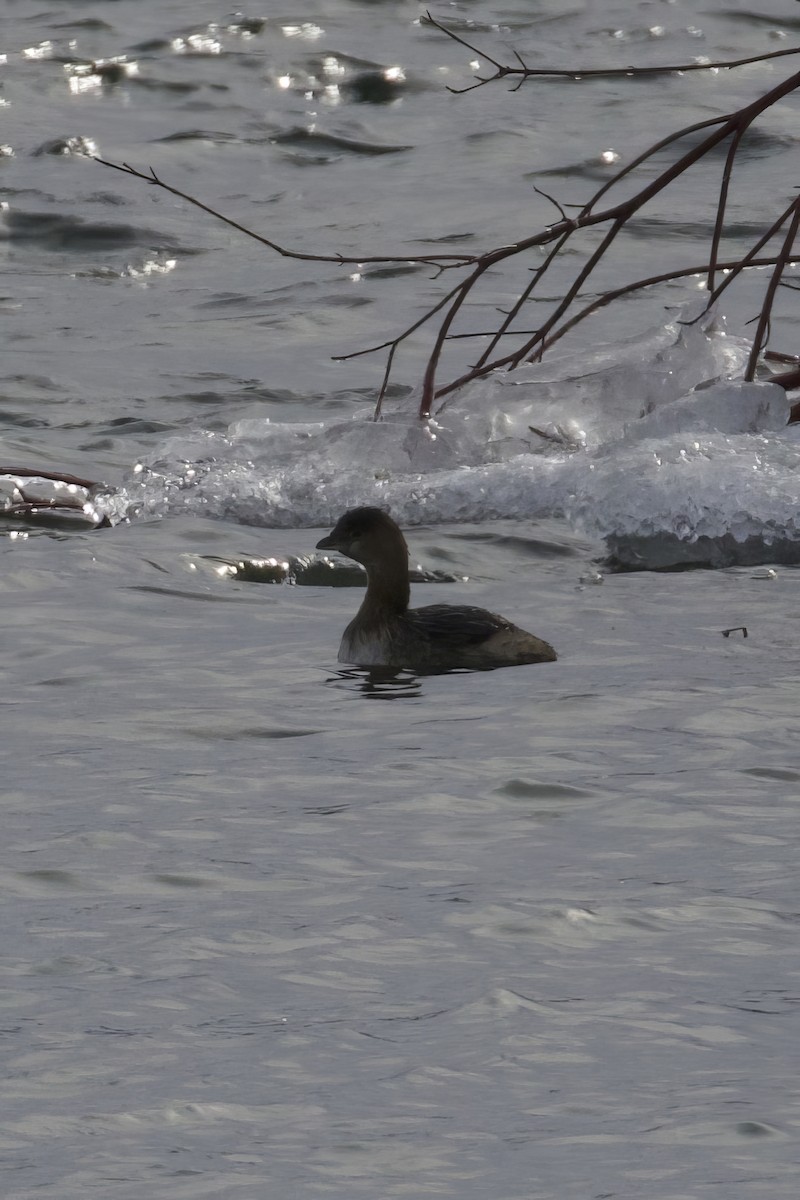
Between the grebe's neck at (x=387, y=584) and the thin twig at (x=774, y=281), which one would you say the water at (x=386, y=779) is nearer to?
the grebe's neck at (x=387, y=584)

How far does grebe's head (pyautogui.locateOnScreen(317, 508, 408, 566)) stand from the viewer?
816 cm

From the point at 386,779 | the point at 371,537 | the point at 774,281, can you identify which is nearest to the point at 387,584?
the point at 371,537

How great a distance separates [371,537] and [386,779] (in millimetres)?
2265

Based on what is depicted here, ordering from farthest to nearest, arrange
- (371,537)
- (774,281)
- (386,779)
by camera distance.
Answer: (371,537), (774,281), (386,779)

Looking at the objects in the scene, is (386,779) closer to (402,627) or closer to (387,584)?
(402,627)

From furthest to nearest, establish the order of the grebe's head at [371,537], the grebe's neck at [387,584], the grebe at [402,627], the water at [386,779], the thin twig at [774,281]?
the grebe's head at [371,537] < the grebe's neck at [387,584] < the thin twig at [774,281] < the grebe at [402,627] < the water at [386,779]

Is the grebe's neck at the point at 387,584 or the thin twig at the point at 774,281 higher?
the thin twig at the point at 774,281

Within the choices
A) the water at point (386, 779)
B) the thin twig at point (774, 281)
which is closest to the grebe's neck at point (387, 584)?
the water at point (386, 779)

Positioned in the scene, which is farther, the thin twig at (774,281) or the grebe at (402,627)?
the thin twig at (774,281)

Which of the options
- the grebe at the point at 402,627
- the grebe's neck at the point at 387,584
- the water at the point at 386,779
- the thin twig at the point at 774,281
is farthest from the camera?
the grebe's neck at the point at 387,584

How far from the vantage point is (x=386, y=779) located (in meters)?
6.00

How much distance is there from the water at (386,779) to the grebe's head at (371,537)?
0.37 m

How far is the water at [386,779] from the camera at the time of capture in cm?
388

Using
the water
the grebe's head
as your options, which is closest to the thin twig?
the water
